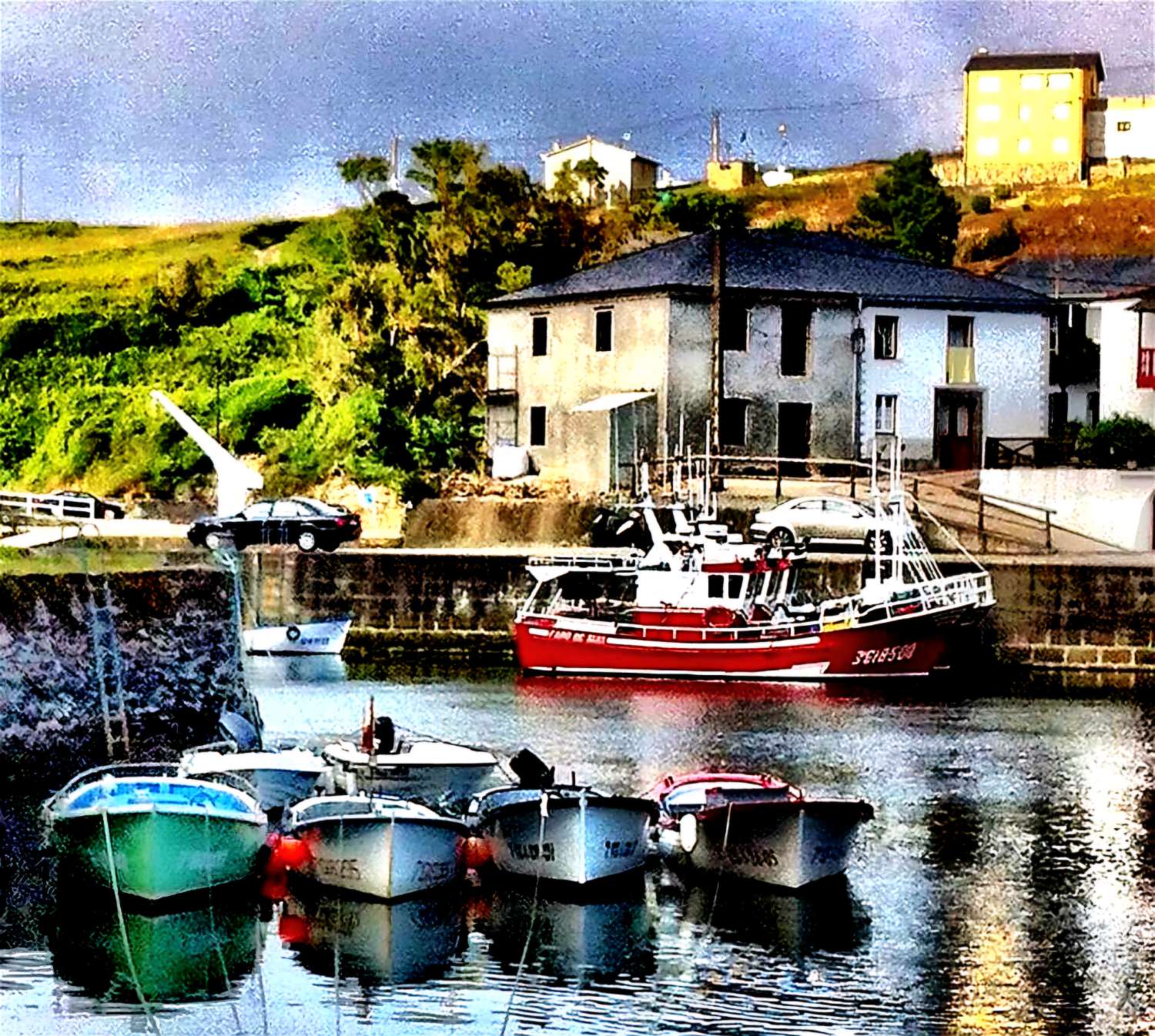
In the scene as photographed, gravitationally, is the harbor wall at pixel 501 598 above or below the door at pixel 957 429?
below

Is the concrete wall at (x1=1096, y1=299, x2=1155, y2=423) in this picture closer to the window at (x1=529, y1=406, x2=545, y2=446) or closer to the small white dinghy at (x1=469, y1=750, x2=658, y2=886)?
the window at (x1=529, y1=406, x2=545, y2=446)

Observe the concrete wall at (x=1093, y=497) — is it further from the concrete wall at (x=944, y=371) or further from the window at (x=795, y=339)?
the window at (x=795, y=339)

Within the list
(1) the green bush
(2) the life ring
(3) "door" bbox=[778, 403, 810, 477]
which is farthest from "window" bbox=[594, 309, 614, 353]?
(2) the life ring

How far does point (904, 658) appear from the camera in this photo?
47.6 m

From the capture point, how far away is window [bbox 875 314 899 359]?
204ft

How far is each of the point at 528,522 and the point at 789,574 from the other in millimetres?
9768

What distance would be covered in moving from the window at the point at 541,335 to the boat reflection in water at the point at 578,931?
128 ft

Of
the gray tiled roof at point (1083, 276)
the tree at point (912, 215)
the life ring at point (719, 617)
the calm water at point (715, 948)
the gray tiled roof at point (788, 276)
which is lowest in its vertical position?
the calm water at point (715, 948)

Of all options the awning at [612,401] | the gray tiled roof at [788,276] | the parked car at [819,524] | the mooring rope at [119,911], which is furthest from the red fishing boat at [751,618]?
the mooring rope at [119,911]

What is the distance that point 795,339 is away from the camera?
61.2 meters

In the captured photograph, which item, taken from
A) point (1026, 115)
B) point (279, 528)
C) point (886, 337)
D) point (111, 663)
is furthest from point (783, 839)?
point (1026, 115)

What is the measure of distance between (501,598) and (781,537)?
6023 millimetres

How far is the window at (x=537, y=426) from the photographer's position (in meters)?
63.5

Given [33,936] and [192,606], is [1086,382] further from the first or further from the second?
[33,936]
